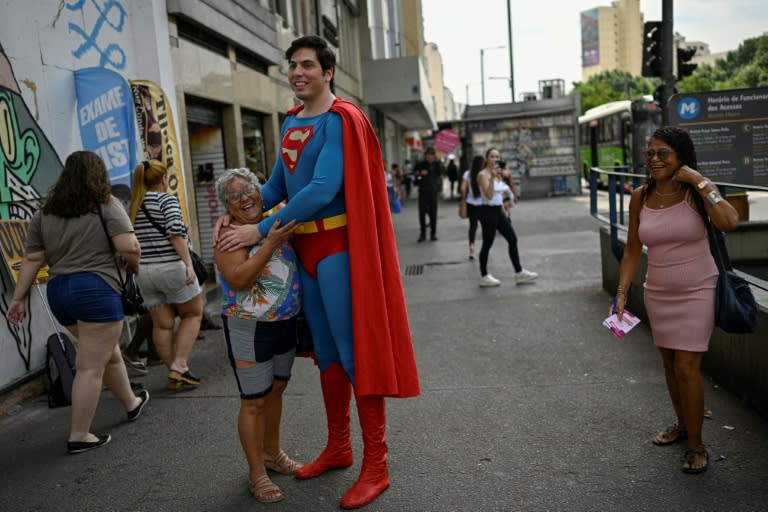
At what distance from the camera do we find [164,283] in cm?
535

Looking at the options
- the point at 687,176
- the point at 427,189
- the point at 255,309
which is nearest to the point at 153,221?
the point at 255,309

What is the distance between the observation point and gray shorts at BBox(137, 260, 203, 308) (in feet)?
17.5

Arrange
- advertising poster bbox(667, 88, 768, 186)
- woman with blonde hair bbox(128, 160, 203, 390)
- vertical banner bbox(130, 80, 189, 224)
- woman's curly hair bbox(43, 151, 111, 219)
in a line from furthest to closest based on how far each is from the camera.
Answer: advertising poster bbox(667, 88, 768, 186)
vertical banner bbox(130, 80, 189, 224)
woman with blonde hair bbox(128, 160, 203, 390)
woman's curly hair bbox(43, 151, 111, 219)

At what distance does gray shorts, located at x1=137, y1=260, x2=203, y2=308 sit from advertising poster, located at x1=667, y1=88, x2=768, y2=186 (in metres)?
5.91

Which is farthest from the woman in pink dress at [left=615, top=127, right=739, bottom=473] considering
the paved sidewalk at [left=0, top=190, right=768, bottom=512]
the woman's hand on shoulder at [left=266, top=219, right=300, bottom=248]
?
the woman's hand on shoulder at [left=266, top=219, right=300, bottom=248]

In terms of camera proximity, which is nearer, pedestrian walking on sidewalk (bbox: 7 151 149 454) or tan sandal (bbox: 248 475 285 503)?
tan sandal (bbox: 248 475 285 503)

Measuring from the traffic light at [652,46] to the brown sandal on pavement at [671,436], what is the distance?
8.17 metres

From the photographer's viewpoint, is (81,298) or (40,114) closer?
(81,298)

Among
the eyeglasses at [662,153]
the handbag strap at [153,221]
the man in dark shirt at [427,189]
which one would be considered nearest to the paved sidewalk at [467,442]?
the handbag strap at [153,221]

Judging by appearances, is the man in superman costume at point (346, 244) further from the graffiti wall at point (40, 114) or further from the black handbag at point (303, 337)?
the graffiti wall at point (40, 114)

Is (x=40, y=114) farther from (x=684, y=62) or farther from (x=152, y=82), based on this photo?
(x=684, y=62)

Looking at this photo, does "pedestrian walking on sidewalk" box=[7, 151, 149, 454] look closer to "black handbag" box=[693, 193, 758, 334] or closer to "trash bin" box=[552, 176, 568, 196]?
"black handbag" box=[693, 193, 758, 334]

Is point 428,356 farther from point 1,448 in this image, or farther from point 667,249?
point 1,448

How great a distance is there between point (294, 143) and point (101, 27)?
4543 mm
